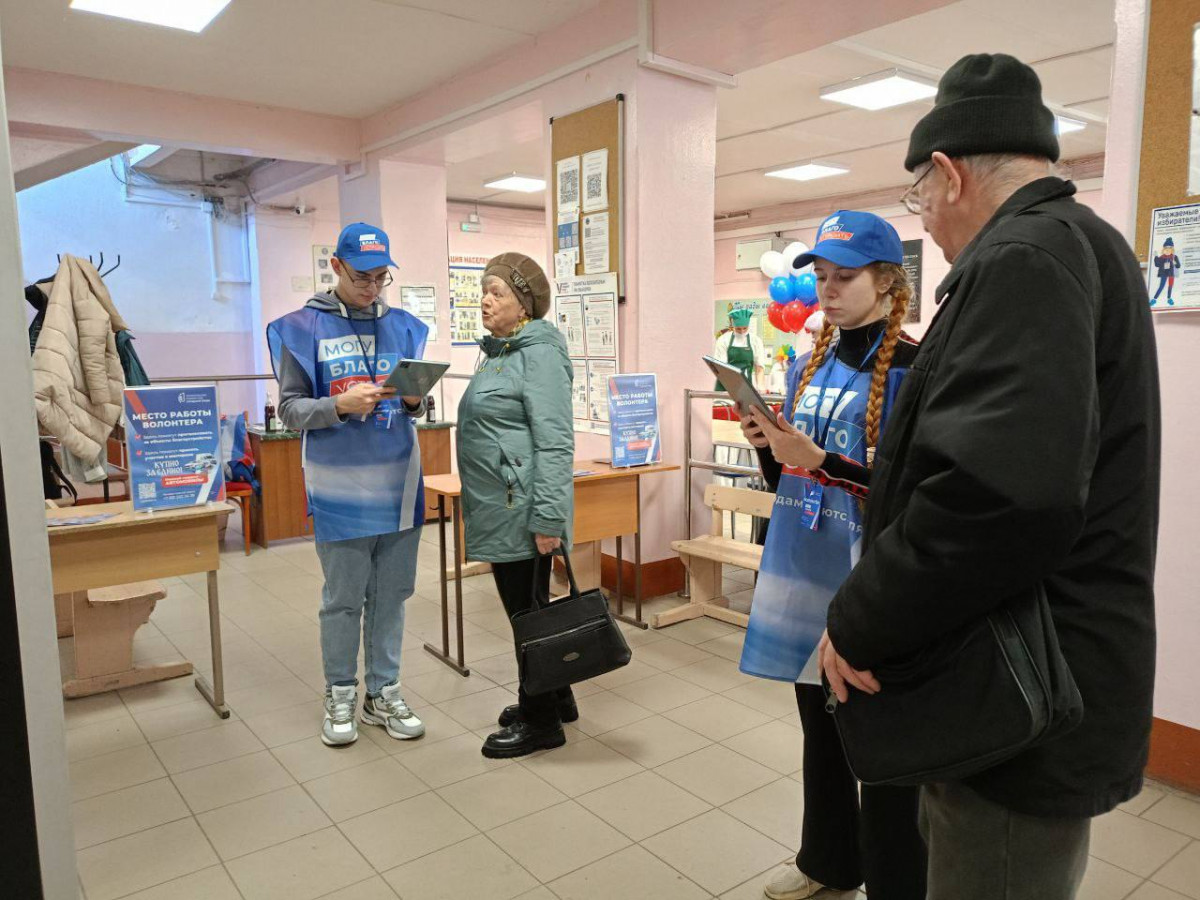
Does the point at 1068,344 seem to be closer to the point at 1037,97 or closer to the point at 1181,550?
the point at 1037,97

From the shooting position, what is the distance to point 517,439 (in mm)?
2561

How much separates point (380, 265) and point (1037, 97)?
205cm

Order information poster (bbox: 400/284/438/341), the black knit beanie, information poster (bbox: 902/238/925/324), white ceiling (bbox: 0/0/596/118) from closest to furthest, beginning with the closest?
1. the black knit beanie
2. white ceiling (bbox: 0/0/596/118)
3. information poster (bbox: 400/284/438/341)
4. information poster (bbox: 902/238/925/324)

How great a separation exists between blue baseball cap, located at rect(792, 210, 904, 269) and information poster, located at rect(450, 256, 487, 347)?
8.59 m

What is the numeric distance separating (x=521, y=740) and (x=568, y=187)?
2.82 meters

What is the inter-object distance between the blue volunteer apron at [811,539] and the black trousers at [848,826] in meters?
0.10

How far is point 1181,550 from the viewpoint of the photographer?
7.92ft

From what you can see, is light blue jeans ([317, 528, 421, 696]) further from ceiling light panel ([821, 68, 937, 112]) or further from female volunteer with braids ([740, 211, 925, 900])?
ceiling light panel ([821, 68, 937, 112])

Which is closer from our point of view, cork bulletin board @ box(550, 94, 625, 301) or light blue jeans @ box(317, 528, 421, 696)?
light blue jeans @ box(317, 528, 421, 696)

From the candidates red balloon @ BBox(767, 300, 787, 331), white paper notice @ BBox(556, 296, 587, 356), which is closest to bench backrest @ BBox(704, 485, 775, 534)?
white paper notice @ BBox(556, 296, 587, 356)

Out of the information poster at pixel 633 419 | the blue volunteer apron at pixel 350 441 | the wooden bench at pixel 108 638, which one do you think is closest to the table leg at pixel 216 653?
the wooden bench at pixel 108 638

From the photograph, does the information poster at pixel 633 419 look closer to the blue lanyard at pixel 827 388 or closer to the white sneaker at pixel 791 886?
the blue lanyard at pixel 827 388

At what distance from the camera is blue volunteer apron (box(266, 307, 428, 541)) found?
8.73 feet

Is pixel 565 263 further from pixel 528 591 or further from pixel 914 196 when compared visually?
pixel 914 196
